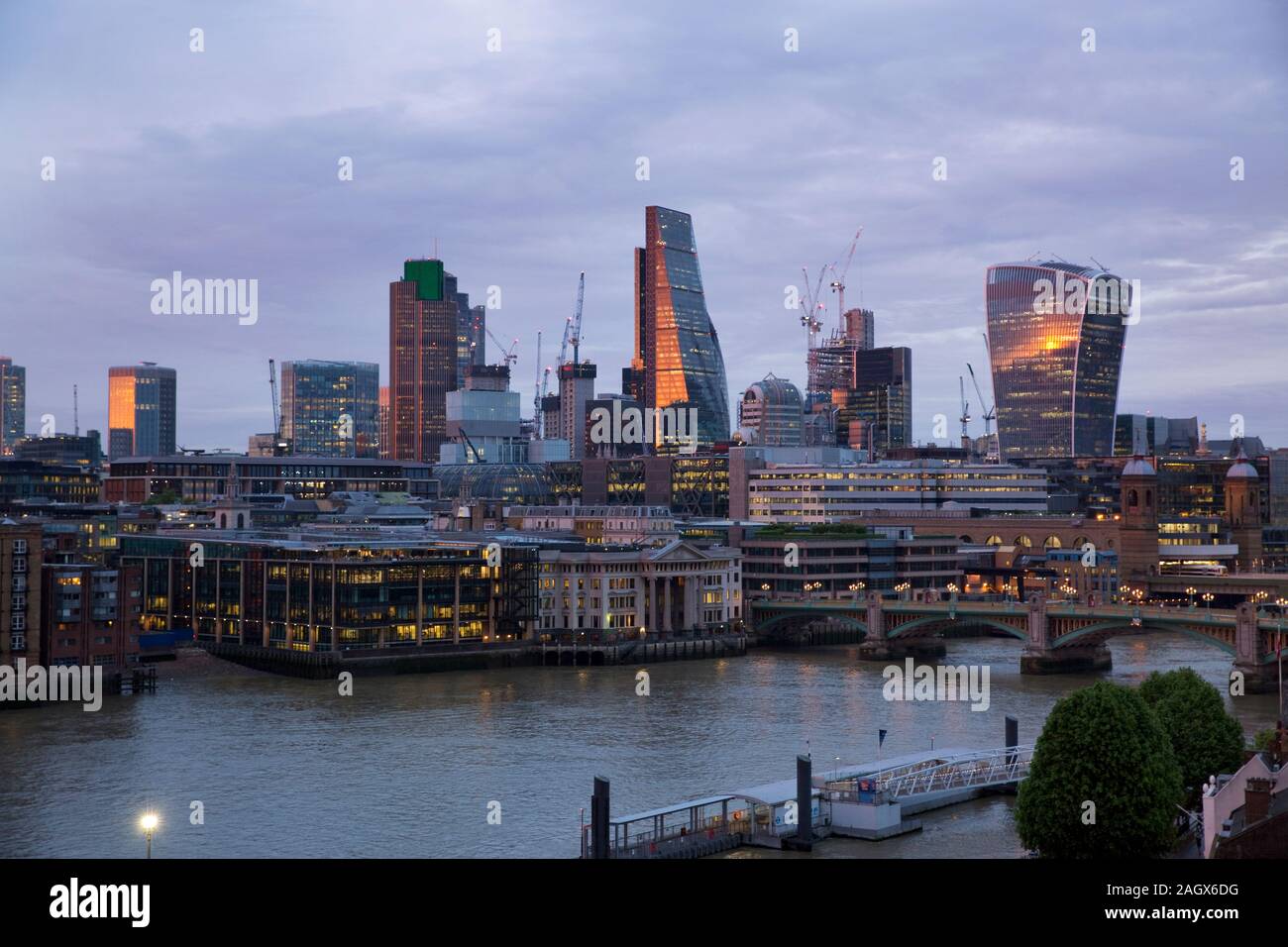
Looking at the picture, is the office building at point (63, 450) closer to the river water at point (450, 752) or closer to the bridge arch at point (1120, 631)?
the river water at point (450, 752)

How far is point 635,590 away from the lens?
68750mm

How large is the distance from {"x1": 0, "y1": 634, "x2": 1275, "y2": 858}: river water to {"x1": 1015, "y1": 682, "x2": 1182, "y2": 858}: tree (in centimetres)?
271

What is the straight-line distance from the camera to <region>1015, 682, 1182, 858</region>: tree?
25391 mm

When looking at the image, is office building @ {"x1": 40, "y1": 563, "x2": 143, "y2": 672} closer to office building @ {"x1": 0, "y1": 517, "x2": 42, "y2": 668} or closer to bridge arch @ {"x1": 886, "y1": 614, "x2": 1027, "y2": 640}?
office building @ {"x1": 0, "y1": 517, "x2": 42, "y2": 668}

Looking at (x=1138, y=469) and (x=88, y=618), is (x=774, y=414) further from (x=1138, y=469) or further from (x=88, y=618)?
(x=88, y=618)

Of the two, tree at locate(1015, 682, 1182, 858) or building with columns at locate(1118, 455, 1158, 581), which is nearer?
tree at locate(1015, 682, 1182, 858)

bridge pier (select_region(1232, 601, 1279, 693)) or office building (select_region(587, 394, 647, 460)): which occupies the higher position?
office building (select_region(587, 394, 647, 460))

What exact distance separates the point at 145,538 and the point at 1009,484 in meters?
71.2

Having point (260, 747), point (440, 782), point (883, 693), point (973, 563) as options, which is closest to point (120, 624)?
point (260, 747)

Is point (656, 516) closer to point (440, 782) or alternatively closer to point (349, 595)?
point (349, 595)

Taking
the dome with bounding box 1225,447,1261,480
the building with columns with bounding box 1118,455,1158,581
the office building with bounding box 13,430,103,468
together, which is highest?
the office building with bounding box 13,430,103,468

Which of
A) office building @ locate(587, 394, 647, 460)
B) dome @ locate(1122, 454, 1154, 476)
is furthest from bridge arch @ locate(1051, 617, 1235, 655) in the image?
office building @ locate(587, 394, 647, 460)
